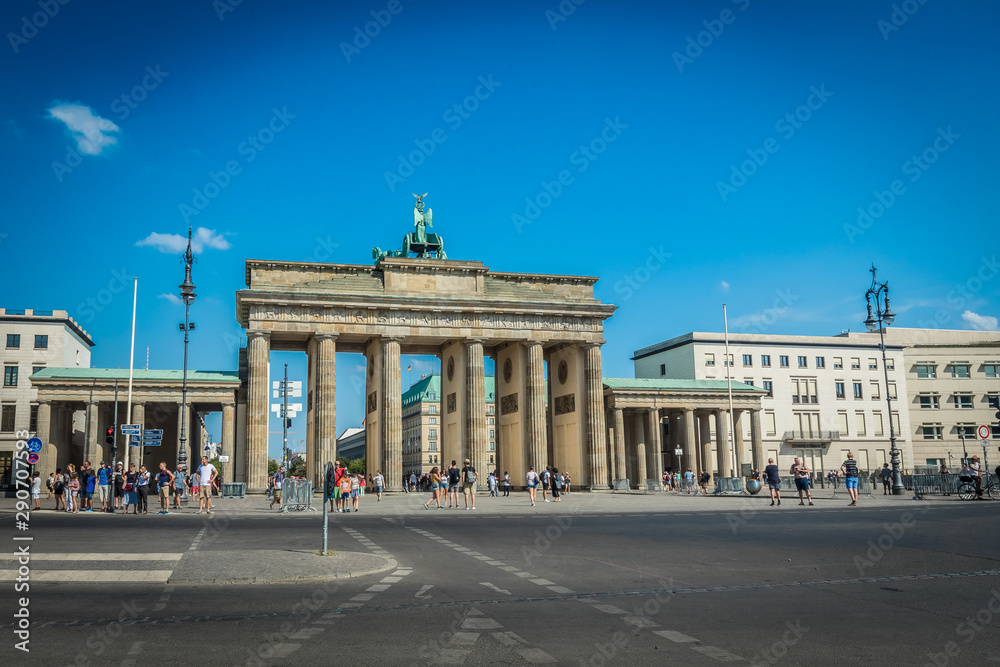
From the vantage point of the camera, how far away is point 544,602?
9898mm

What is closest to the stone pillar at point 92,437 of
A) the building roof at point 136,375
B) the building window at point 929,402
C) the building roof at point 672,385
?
the building roof at point 136,375

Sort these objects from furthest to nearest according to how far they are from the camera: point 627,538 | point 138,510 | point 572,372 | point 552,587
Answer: point 572,372
point 138,510
point 627,538
point 552,587

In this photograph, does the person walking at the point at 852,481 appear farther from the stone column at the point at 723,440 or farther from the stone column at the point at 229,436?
the stone column at the point at 229,436

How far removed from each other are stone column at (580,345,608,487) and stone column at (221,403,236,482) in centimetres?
2653

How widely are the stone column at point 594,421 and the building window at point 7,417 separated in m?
58.7

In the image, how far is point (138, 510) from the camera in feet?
108

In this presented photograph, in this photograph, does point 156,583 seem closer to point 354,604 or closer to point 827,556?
point 354,604

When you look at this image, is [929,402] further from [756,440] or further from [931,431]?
[756,440]

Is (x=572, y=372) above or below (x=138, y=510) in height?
above

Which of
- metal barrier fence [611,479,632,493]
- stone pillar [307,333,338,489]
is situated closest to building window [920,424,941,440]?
metal barrier fence [611,479,632,493]

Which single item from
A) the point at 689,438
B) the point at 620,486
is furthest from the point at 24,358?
the point at 689,438

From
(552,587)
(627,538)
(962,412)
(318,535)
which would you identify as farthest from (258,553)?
(962,412)

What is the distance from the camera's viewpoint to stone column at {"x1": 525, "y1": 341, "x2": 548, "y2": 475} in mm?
60344

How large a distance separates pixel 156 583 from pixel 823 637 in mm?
8982
